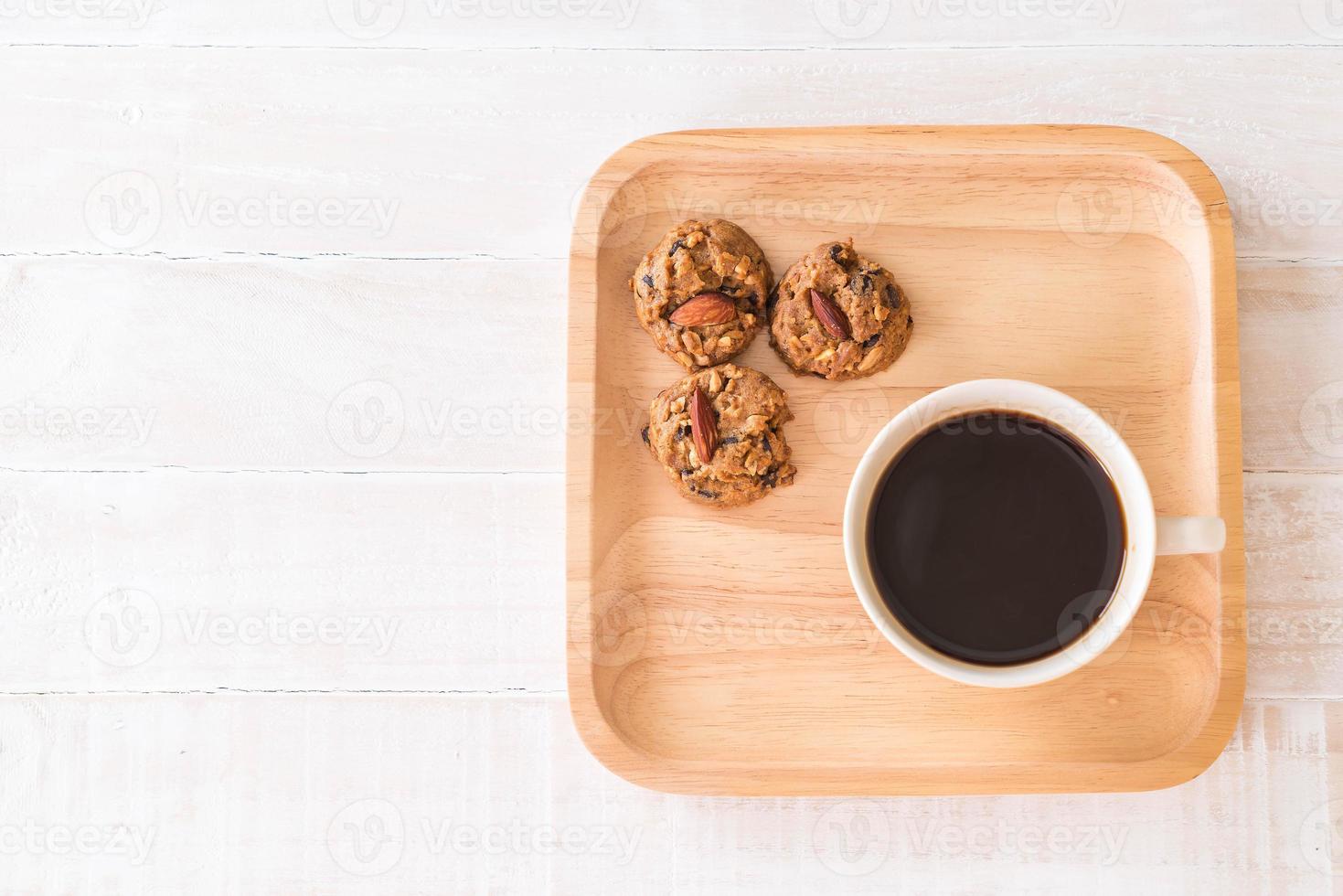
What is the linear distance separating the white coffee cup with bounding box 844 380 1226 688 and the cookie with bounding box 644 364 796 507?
132 mm

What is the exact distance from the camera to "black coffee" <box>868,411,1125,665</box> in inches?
42.9

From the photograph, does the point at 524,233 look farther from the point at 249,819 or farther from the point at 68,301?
the point at 249,819

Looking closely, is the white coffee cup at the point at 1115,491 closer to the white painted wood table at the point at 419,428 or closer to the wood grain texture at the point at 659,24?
the white painted wood table at the point at 419,428

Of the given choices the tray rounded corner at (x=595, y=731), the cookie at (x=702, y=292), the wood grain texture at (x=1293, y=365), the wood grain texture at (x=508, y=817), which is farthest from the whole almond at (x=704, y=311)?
the wood grain texture at (x=1293, y=365)

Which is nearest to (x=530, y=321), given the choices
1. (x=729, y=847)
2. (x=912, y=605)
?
(x=912, y=605)

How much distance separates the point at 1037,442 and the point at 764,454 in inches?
11.9

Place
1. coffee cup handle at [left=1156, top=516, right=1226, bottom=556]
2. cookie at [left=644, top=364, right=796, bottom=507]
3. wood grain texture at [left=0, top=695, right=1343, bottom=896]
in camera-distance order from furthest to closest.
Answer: wood grain texture at [left=0, top=695, right=1343, bottom=896] → cookie at [left=644, top=364, right=796, bottom=507] → coffee cup handle at [left=1156, top=516, right=1226, bottom=556]

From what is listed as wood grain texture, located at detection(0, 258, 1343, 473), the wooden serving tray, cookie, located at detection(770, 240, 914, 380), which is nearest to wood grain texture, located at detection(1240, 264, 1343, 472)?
wood grain texture, located at detection(0, 258, 1343, 473)

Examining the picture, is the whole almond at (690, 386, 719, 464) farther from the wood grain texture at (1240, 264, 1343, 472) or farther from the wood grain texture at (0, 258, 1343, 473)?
the wood grain texture at (1240, 264, 1343, 472)

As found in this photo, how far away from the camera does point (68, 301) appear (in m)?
1.39

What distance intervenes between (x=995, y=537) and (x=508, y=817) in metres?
0.74

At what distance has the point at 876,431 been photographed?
1.21 meters

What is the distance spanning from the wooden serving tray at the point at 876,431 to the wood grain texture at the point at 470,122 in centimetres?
19

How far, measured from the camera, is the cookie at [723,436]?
44.8 inches
